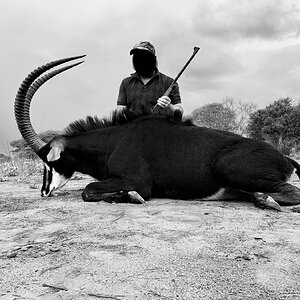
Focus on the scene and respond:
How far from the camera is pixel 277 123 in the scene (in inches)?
826

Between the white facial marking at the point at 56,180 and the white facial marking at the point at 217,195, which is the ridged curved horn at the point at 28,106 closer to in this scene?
the white facial marking at the point at 56,180

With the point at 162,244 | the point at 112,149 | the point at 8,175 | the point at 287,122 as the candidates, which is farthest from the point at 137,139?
the point at 287,122

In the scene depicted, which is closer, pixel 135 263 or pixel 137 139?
pixel 135 263

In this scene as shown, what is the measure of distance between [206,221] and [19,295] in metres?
1.62

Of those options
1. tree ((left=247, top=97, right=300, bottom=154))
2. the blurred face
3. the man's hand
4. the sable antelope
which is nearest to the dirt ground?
the sable antelope

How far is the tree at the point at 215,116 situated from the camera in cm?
2145

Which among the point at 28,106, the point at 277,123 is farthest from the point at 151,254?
the point at 277,123

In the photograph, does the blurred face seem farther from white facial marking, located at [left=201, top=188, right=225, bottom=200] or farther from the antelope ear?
white facial marking, located at [left=201, top=188, right=225, bottom=200]

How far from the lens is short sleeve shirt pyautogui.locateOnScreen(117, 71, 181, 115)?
564 centimetres

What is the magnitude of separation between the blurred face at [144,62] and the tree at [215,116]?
15.3m

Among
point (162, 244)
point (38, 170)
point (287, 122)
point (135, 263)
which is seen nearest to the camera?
point (135, 263)

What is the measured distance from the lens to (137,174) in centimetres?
419

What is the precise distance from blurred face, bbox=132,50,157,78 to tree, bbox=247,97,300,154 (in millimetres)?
15999

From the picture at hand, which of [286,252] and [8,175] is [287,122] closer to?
[8,175]
